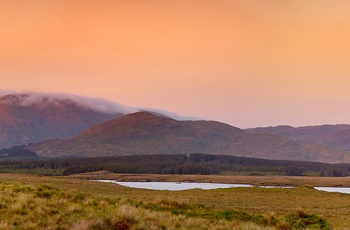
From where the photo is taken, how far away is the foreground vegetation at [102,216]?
57.8 feet

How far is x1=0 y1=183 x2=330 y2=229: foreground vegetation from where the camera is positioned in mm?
17609

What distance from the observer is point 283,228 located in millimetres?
22016

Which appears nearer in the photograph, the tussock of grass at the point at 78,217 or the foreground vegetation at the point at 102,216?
the tussock of grass at the point at 78,217

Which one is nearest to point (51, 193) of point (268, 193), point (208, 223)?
point (208, 223)

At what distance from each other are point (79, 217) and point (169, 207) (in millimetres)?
8668

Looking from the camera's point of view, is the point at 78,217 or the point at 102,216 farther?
the point at 102,216

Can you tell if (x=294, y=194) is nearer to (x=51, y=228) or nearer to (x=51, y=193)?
(x=51, y=193)

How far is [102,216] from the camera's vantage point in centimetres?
1934

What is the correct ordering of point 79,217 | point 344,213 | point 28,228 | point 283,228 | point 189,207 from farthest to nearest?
point 344,213 < point 189,207 < point 283,228 < point 79,217 < point 28,228

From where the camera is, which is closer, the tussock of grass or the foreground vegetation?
the tussock of grass

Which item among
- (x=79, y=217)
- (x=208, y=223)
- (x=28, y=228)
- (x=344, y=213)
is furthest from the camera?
(x=344, y=213)

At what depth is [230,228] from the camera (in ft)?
63.2

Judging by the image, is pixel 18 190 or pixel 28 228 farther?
pixel 18 190

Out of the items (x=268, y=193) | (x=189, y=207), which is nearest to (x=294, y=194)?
(x=268, y=193)
